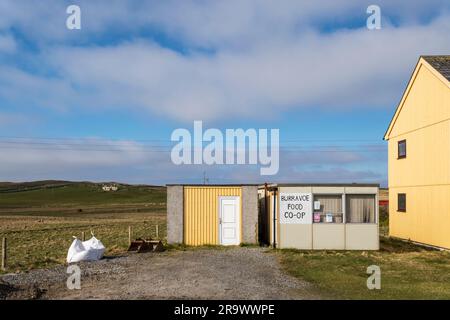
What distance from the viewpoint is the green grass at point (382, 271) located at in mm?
10844

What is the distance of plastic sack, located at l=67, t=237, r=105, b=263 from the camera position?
15.9 m

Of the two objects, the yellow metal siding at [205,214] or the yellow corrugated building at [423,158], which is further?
the yellow metal siding at [205,214]

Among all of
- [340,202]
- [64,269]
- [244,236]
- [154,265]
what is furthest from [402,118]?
[64,269]

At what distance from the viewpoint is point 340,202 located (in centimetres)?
1956

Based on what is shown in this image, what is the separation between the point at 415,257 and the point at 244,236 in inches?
266

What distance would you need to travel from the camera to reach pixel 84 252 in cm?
1598

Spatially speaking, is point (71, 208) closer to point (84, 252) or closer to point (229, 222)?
point (229, 222)

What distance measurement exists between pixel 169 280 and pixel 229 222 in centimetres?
845

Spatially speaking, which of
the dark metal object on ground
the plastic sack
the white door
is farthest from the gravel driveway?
the white door

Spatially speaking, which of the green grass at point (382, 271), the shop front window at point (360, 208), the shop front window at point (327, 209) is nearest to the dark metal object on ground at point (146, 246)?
the green grass at point (382, 271)

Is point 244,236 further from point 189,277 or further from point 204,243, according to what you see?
point 189,277

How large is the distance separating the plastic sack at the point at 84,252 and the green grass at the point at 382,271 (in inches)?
246

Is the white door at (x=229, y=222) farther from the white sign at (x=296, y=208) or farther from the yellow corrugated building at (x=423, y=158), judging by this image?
the yellow corrugated building at (x=423, y=158)
